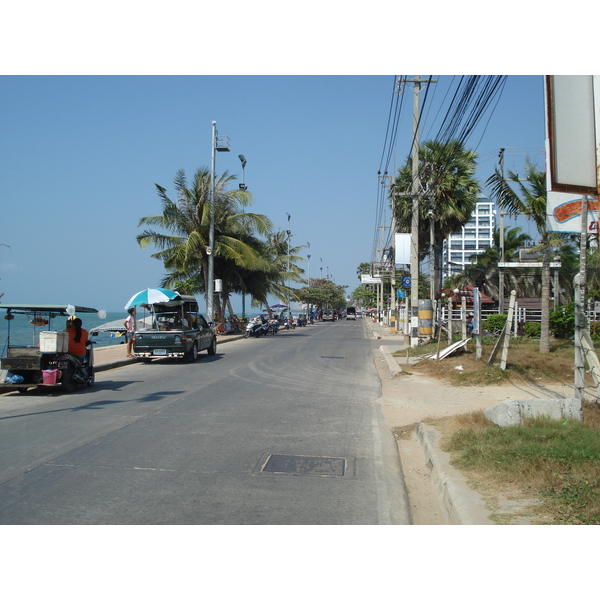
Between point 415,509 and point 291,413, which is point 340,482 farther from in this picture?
point 291,413

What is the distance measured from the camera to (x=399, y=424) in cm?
926

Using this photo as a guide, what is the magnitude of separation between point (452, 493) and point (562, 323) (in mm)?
19621

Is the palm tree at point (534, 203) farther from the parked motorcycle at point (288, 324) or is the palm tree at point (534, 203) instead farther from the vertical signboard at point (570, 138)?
the parked motorcycle at point (288, 324)

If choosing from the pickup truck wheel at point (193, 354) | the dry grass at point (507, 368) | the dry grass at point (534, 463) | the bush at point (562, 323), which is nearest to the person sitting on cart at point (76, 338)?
the pickup truck wheel at point (193, 354)

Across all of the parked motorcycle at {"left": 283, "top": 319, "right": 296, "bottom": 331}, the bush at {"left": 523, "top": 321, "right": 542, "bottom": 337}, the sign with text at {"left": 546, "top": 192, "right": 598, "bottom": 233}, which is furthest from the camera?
the parked motorcycle at {"left": 283, "top": 319, "right": 296, "bottom": 331}

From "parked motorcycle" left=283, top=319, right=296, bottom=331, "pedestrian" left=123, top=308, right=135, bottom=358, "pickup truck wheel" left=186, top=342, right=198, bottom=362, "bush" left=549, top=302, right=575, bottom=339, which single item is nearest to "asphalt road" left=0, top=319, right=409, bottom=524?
"pickup truck wheel" left=186, top=342, right=198, bottom=362

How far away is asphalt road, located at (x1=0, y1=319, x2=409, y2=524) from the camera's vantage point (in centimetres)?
496

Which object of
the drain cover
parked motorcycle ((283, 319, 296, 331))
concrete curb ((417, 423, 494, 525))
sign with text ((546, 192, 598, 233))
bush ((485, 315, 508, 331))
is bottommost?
the drain cover

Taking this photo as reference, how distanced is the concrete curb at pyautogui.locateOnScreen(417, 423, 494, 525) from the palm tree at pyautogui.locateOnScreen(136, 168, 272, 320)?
2681cm

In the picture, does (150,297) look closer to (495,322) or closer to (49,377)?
(49,377)

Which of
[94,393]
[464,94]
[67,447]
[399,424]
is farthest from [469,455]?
[94,393]

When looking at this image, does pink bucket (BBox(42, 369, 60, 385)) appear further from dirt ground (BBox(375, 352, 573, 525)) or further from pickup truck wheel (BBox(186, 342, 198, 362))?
pickup truck wheel (BBox(186, 342, 198, 362))

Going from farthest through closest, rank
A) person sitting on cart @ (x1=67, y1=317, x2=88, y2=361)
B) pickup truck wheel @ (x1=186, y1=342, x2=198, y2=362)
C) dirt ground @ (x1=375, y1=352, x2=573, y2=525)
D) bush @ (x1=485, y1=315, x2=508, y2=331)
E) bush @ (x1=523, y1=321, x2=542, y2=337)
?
bush @ (x1=485, y1=315, x2=508, y2=331)
bush @ (x1=523, y1=321, x2=542, y2=337)
pickup truck wheel @ (x1=186, y1=342, x2=198, y2=362)
person sitting on cart @ (x1=67, y1=317, x2=88, y2=361)
dirt ground @ (x1=375, y1=352, x2=573, y2=525)

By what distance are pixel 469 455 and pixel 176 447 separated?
3634 mm
